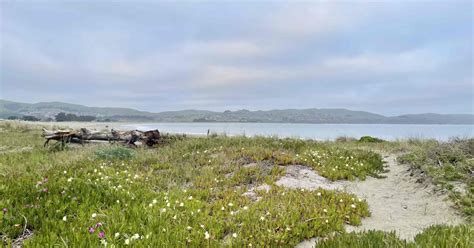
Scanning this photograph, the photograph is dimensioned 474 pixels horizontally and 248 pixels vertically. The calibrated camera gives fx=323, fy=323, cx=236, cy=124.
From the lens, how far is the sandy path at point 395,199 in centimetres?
633

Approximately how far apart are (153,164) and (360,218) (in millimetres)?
7293

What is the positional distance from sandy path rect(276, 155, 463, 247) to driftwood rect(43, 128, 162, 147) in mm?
10290

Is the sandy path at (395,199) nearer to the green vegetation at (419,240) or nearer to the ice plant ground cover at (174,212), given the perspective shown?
the ice plant ground cover at (174,212)

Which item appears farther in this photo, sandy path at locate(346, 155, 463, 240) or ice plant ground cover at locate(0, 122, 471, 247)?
sandy path at locate(346, 155, 463, 240)

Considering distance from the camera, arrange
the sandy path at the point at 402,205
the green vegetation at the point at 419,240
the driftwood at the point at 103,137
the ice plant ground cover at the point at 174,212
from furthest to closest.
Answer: the driftwood at the point at 103,137 → the sandy path at the point at 402,205 → the ice plant ground cover at the point at 174,212 → the green vegetation at the point at 419,240

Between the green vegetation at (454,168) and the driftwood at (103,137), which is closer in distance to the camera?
the green vegetation at (454,168)

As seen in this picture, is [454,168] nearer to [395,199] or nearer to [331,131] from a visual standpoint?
[395,199]

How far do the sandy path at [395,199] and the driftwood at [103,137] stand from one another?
33.8ft

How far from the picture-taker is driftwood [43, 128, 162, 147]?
18.6 meters

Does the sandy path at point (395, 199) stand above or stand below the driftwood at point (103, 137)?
below

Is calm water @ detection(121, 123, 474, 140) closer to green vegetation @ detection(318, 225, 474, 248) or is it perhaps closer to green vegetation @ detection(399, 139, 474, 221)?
green vegetation @ detection(399, 139, 474, 221)

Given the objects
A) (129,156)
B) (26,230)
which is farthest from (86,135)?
(26,230)

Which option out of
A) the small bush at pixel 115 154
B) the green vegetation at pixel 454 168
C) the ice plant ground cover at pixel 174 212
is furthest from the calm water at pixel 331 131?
the ice plant ground cover at pixel 174 212

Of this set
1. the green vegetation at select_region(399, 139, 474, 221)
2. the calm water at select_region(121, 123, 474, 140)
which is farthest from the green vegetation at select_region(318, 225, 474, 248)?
the calm water at select_region(121, 123, 474, 140)
